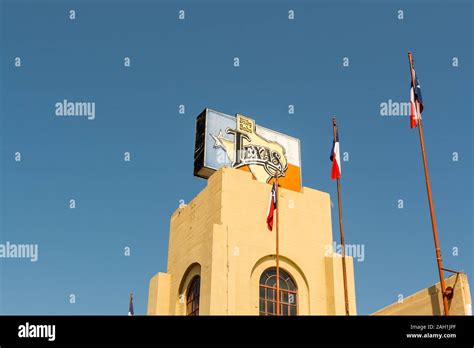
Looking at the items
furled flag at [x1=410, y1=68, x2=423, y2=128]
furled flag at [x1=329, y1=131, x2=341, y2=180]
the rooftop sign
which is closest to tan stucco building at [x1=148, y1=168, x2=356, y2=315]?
the rooftop sign

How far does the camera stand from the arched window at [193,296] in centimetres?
2772

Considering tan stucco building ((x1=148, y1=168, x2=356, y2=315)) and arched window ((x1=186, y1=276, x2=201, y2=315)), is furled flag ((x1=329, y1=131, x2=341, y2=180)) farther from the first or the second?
arched window ((x1=186, y1=276, x2=201, y2=315))

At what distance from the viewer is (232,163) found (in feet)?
103

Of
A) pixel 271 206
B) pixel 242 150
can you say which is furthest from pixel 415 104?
pixel 242 150

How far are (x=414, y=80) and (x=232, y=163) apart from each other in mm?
11929

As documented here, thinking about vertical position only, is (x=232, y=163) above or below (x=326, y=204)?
above

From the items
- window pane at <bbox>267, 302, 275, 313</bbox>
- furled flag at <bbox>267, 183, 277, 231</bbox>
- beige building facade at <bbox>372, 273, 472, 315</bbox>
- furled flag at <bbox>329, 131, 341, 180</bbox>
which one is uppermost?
furled flag at <bbox>329, 131, 341, 180</bbox>

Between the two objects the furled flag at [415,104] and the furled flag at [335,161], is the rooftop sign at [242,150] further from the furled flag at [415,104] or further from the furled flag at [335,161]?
the furled flag at [415,104]

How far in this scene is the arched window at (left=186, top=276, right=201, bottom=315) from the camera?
90.9ft

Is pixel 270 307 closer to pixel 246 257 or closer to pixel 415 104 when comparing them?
pixel 246 257

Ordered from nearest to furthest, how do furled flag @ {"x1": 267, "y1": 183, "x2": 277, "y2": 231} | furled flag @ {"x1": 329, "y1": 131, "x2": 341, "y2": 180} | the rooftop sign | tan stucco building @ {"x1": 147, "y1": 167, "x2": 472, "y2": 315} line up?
furled flag @ {"x1": 329, "y1": 131, "x2": 341, "y2": 180} → tan stucco building @ {"x1": 147, "y1": 167, "x2": 472, "y2": 315} → furled flag @ {"x1": 267, "y1": 183, "x2": 277, "y2": 231} → the rooftop sign

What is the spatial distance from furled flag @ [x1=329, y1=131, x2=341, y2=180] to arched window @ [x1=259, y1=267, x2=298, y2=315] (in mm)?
5398
